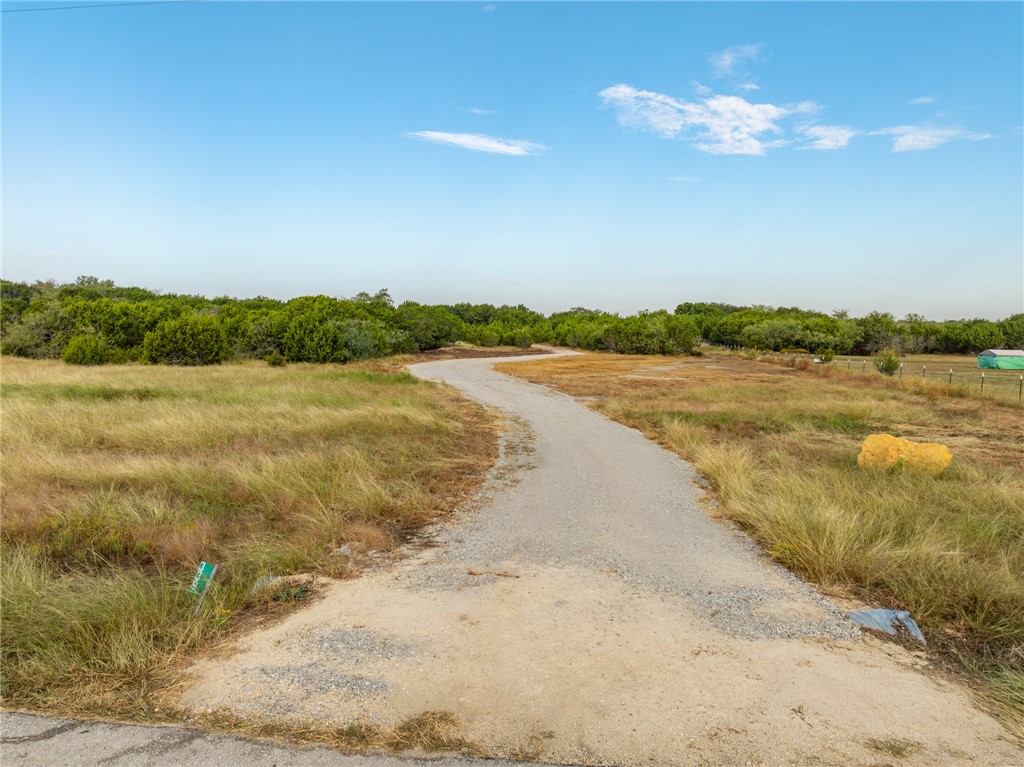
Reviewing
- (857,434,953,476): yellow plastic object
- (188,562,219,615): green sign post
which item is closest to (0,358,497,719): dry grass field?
(188,562,219,615): green sign post

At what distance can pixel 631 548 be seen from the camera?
21.4 feet

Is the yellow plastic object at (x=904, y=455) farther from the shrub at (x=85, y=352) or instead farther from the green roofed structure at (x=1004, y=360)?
the green roofed structure at (x=1004, y=360)

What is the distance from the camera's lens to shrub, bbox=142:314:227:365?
38875 mm

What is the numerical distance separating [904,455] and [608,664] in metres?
9.29

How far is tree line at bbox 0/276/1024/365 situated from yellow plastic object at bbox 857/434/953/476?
121 feet

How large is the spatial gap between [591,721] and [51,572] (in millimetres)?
4971

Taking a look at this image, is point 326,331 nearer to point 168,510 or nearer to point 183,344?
point 183,344

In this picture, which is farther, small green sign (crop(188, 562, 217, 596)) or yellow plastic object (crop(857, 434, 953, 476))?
yellow plastic object (crop(857, 434, 953, 476))

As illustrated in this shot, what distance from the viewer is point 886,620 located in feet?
15.5

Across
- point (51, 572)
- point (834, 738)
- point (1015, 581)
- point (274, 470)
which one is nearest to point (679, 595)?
point (834, 738)

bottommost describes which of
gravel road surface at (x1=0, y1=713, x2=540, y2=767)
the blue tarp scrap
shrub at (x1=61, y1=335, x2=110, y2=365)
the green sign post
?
gravel road surface at (x1=0, y1=713, x2=540, y2=767)

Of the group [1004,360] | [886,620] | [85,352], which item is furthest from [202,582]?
[1004,360]

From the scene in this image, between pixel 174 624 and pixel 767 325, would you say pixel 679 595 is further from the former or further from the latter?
pixel 767 325

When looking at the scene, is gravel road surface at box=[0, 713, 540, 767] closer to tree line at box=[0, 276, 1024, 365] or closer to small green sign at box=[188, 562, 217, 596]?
small green sign at box=[188, 562, 217, 596]
